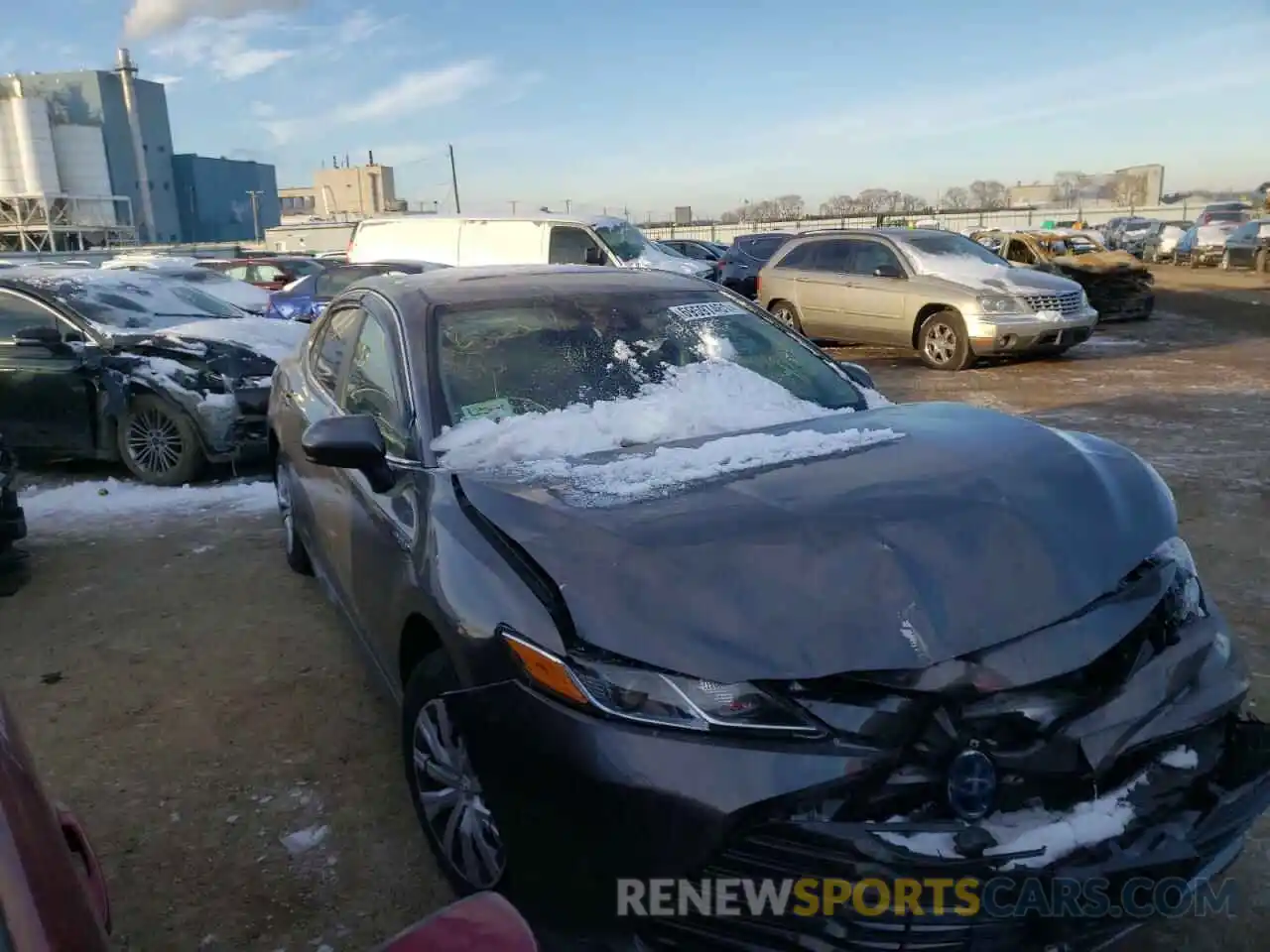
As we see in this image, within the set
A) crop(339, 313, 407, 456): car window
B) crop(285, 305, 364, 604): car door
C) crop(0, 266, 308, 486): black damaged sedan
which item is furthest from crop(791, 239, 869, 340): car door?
crop(339, 313, 407, 456): car window

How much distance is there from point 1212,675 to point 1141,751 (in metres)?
0.35

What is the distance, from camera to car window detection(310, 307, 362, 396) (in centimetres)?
388

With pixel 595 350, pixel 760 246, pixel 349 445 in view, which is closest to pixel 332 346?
pixel 595 350

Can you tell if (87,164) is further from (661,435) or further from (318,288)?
(661,435)

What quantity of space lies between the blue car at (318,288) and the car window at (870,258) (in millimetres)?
5756

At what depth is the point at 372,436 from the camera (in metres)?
2.80

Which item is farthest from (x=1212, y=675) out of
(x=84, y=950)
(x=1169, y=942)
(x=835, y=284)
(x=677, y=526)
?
(x=835, y=284)

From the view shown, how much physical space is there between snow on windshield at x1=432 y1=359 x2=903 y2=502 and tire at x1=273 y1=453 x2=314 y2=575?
6.76 ft

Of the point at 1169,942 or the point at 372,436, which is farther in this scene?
the point at 372,436

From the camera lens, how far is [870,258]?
1241 centimetres

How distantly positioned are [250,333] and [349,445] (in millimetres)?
5082

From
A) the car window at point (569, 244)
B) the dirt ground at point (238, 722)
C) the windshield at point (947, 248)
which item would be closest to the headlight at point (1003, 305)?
the windshield at point (947, 248)

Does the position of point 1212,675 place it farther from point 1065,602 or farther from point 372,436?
point 372,436

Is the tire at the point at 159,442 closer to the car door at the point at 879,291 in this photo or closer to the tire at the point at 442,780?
the tire at the point at 442,780
